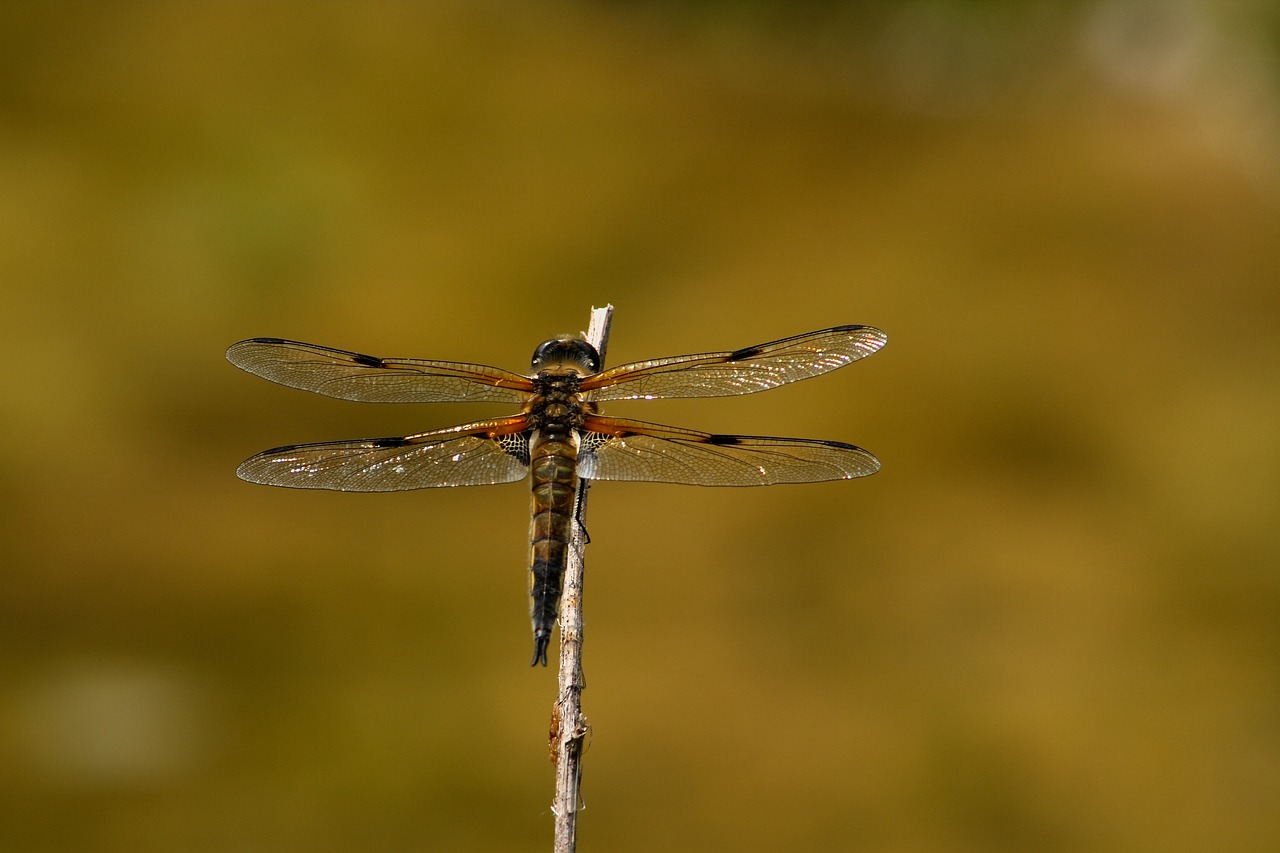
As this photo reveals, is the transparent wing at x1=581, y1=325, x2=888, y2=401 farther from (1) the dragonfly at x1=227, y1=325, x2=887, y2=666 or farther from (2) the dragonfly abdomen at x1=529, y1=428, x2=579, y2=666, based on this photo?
(2) the dragonfly abdomen at x1=529, y1=428, x2=579, y2=666

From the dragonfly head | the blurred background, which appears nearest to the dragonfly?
the dragonfly head

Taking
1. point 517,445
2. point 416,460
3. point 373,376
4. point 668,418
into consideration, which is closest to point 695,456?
point 517,445

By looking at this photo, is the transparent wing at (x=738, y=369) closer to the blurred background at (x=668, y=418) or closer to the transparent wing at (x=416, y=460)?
the transparent wing at (x=416, y=460)

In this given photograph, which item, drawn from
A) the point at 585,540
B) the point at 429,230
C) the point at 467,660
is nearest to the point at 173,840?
the point at 467,660

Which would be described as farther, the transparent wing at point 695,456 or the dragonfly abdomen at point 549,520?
the transparent wing at point 695,456

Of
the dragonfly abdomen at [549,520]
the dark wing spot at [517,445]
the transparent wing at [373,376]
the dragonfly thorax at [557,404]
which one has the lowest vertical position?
the dragonfly abdomen at [549,520]

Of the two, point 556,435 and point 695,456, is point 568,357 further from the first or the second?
point 695,456

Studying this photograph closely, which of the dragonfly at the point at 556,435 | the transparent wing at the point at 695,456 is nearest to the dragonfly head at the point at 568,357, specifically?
the dragonfly at the point at 556,435

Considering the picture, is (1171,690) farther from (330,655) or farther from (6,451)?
(6,451)
